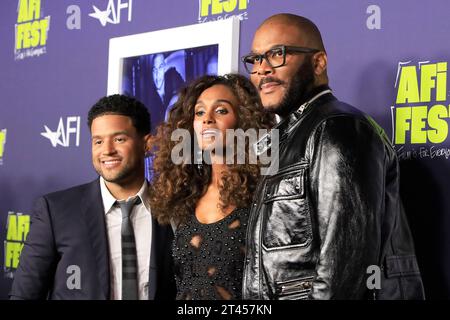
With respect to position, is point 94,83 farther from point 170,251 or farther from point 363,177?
point 363,177

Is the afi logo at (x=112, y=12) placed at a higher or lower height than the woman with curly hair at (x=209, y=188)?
higher

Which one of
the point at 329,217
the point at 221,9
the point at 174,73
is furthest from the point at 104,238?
the point at 221,9

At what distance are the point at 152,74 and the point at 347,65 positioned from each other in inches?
41.8

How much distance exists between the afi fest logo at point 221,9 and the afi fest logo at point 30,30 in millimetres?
1196

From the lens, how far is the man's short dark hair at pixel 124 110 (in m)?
2.46

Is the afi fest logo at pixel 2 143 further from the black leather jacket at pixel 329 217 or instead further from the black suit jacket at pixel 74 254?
the black leather jacket at pixel 329 217

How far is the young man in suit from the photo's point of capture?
2.24 metres

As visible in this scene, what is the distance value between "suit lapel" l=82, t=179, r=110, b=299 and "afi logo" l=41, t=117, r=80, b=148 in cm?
122

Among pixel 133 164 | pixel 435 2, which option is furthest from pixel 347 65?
pixel 133 164

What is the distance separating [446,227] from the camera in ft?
7.08

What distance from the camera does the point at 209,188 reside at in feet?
7.43

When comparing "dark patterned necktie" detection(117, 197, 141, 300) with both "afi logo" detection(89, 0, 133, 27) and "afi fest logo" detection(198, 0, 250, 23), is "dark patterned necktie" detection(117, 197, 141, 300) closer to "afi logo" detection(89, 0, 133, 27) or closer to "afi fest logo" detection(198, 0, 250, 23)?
"afi fest logo" detection(198, 0, 250, 23)

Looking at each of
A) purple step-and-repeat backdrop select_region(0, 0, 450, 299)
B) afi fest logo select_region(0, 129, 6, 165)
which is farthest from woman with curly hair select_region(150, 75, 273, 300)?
afi fest logo select_region(0, 129, 6, 165)

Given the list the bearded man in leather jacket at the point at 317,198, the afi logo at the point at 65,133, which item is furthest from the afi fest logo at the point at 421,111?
the afi logo at the point at 65,133
